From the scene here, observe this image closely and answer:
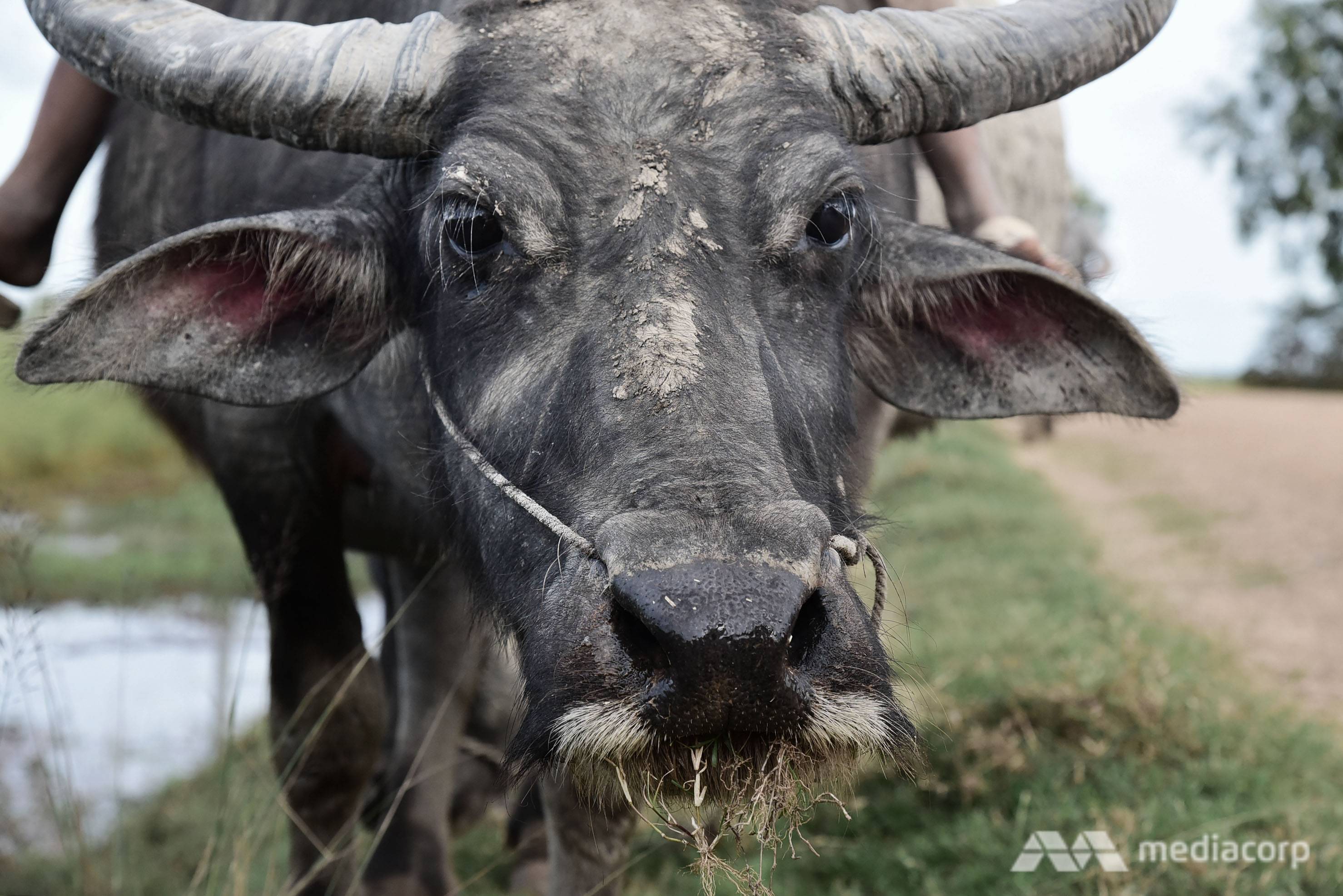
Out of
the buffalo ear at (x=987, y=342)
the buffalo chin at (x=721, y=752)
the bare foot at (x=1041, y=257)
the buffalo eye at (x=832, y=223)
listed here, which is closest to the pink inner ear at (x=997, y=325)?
the buffalo ear at (x=987, y=342)

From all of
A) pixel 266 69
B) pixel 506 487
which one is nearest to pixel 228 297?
pixel 266 69

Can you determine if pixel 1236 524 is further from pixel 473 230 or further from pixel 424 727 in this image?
pixel 473 230

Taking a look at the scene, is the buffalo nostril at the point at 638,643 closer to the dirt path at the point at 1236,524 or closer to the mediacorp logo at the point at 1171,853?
the dirt path at the point at 1236,524

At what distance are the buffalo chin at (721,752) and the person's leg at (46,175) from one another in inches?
101

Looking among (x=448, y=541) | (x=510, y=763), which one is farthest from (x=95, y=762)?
(x=510, y=763)

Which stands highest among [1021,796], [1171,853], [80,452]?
[1171,853]

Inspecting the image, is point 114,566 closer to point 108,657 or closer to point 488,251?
point 108,657

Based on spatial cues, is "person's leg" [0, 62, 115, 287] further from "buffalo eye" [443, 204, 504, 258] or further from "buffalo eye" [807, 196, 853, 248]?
"buffalo eye" [807, 196, 853, 248]

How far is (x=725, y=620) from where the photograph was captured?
1.57 m

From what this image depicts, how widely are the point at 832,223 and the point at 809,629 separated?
35.5 inches

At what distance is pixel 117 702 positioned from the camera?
6.69 meters

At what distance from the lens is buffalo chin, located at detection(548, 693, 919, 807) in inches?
66.2

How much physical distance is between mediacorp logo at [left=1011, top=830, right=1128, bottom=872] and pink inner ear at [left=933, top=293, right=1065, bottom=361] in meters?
1.33

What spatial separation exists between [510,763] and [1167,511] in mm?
8991
